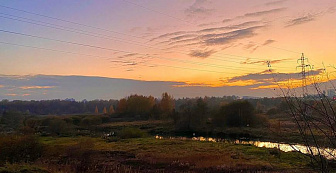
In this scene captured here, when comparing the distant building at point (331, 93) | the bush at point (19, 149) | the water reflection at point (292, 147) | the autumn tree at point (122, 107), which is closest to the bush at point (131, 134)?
the water reflection at point (292, 147)

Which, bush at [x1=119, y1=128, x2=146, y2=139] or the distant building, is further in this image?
bush at [x1=119, y1=128, x2=146, y2=139]

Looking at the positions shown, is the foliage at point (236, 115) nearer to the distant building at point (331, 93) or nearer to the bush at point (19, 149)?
the bush at point (19, 149)

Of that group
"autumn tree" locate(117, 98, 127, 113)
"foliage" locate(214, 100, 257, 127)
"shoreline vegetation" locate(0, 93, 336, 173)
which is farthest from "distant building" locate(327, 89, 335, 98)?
"autumn tree" locate(117, 98, 127, 113)

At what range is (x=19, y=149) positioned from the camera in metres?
22.5

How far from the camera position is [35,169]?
11.3 meters

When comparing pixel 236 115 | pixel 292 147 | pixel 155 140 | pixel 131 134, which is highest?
pixel 292 147

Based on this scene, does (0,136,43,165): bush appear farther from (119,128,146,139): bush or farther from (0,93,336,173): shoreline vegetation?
(119,128,146,139): bush

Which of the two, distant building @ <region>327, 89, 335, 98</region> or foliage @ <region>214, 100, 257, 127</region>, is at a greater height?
distant building @ <region>327, 89, 335, 98</region>

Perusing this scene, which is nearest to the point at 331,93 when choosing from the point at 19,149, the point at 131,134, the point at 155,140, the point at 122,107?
the point at 19,149

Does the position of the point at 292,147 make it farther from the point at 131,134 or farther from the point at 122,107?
the point at 122,107

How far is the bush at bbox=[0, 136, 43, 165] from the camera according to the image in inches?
841

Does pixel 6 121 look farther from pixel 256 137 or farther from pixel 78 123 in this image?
pixel 256 137

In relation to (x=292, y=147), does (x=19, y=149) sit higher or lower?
lower

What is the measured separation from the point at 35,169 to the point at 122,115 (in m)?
100
